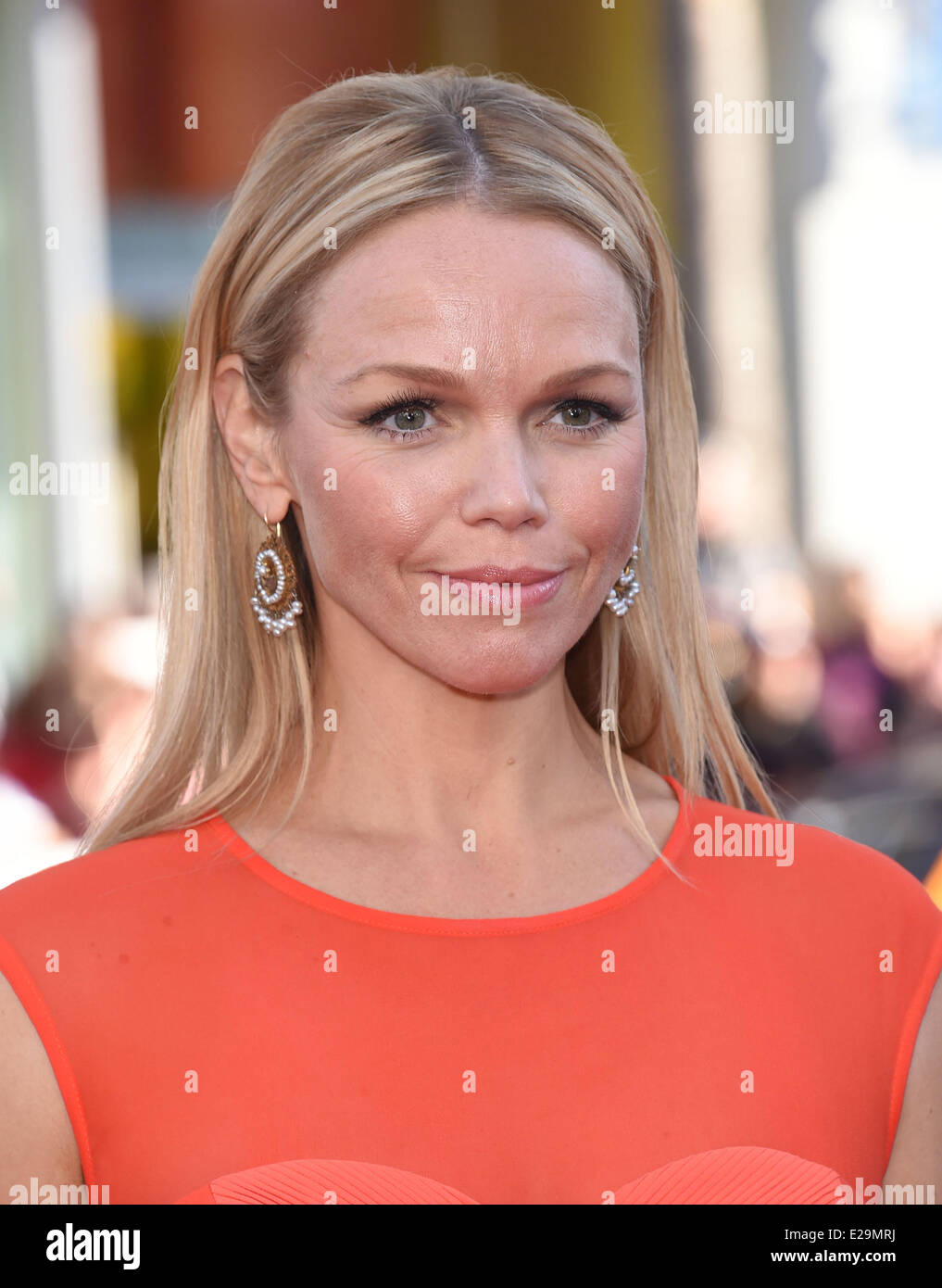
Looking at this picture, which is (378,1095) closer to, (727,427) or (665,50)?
(727,427)

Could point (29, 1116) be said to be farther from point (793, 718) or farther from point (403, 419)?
point (793, 718)

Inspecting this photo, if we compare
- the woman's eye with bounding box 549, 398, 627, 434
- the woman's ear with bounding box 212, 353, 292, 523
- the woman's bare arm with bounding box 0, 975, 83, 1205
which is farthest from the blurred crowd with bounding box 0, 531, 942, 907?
the woman's eye with bounding box 549, 398, 627, 434

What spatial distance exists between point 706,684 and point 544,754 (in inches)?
12.1

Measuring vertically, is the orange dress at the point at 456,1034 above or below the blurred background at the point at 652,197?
below

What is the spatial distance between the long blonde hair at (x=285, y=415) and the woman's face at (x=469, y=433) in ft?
0.18

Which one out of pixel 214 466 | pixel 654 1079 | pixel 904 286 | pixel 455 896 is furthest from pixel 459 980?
pixel 904 286

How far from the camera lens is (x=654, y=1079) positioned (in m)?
1.76

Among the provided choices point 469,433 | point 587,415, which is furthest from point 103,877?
point 587,415

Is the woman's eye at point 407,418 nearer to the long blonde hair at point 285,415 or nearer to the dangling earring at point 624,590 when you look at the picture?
the long blonde hair at point 285,415

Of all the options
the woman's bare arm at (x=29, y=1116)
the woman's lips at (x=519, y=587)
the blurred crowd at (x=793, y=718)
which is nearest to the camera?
the woman's bare arm at (x=29, y=1116)

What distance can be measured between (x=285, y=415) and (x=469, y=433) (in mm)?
253

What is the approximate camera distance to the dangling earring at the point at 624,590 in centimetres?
209

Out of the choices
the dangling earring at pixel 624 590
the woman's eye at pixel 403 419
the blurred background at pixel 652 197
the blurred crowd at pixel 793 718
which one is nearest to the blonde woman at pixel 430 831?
the woman's eye at pixel 403 419
